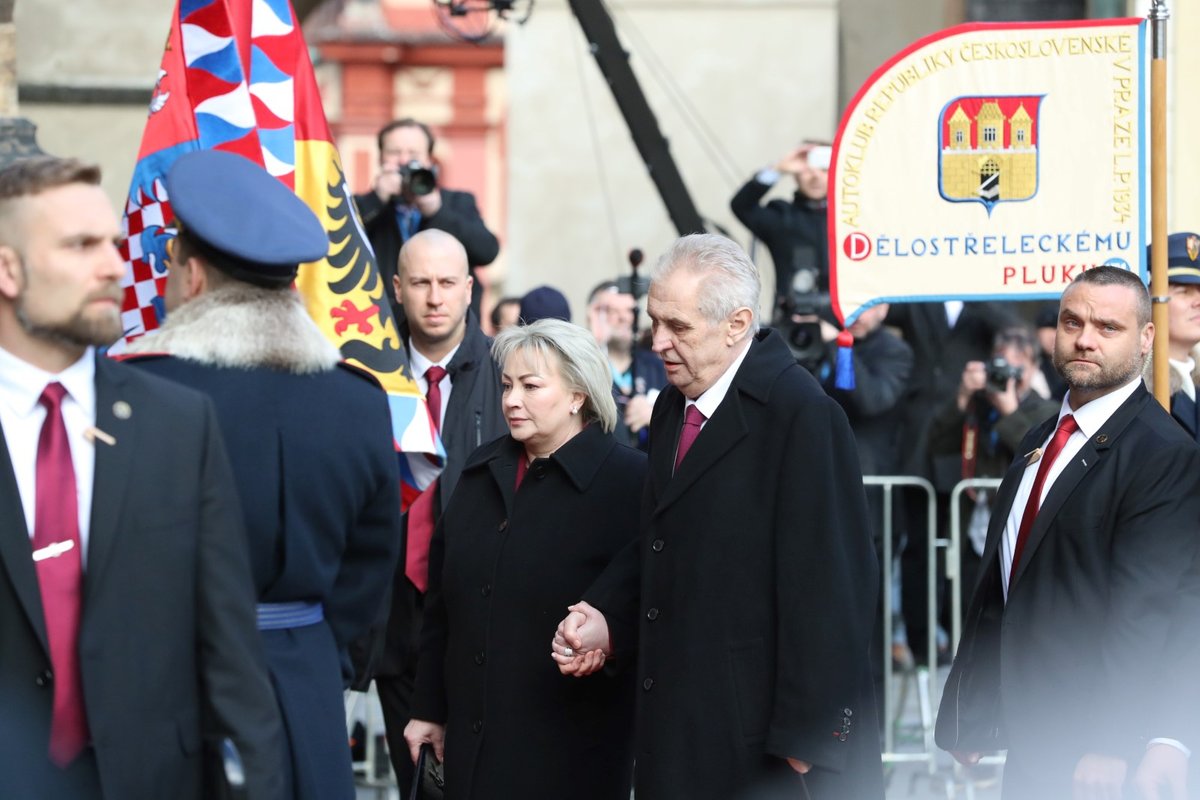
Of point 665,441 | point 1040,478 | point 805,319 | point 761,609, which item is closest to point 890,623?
point 805,319

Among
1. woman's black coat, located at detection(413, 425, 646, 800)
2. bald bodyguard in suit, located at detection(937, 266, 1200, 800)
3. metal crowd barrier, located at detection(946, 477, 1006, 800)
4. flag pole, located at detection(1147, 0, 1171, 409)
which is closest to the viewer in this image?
bald bodyguard in suit, located at detection(937, 266, 1200, 800)

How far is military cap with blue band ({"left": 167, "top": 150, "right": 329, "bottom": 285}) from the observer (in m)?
3.94

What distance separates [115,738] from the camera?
3375mm

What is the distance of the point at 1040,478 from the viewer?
4.94 metres

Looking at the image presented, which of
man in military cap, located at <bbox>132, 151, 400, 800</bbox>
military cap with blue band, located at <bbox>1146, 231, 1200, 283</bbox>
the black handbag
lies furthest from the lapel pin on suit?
military cap with blue band, located at <bbox>1146, 231, 1200, 283</bbox>

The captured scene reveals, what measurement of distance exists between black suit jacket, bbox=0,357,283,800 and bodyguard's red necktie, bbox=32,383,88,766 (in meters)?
0.03

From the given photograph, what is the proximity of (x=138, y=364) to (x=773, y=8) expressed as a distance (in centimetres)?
1001

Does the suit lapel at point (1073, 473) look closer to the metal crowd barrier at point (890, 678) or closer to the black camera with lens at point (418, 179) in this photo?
the metal crowd barrier at point (890, 678)

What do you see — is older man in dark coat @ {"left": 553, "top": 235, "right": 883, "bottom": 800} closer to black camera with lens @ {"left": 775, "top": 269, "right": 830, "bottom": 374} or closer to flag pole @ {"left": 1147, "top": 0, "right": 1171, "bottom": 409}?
flag pole @ {"left": 1147, "top": 0, "right": 1171, "bottom": 409}

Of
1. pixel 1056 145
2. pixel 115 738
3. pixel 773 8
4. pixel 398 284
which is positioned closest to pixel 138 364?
pixel 115 738

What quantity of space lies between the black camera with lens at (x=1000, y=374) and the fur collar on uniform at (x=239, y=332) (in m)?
4.81

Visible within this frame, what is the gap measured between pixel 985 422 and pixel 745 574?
171 inches

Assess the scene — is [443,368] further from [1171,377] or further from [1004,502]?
[1171,377]

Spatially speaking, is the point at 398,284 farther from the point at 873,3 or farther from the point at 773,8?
the point at 873,3
